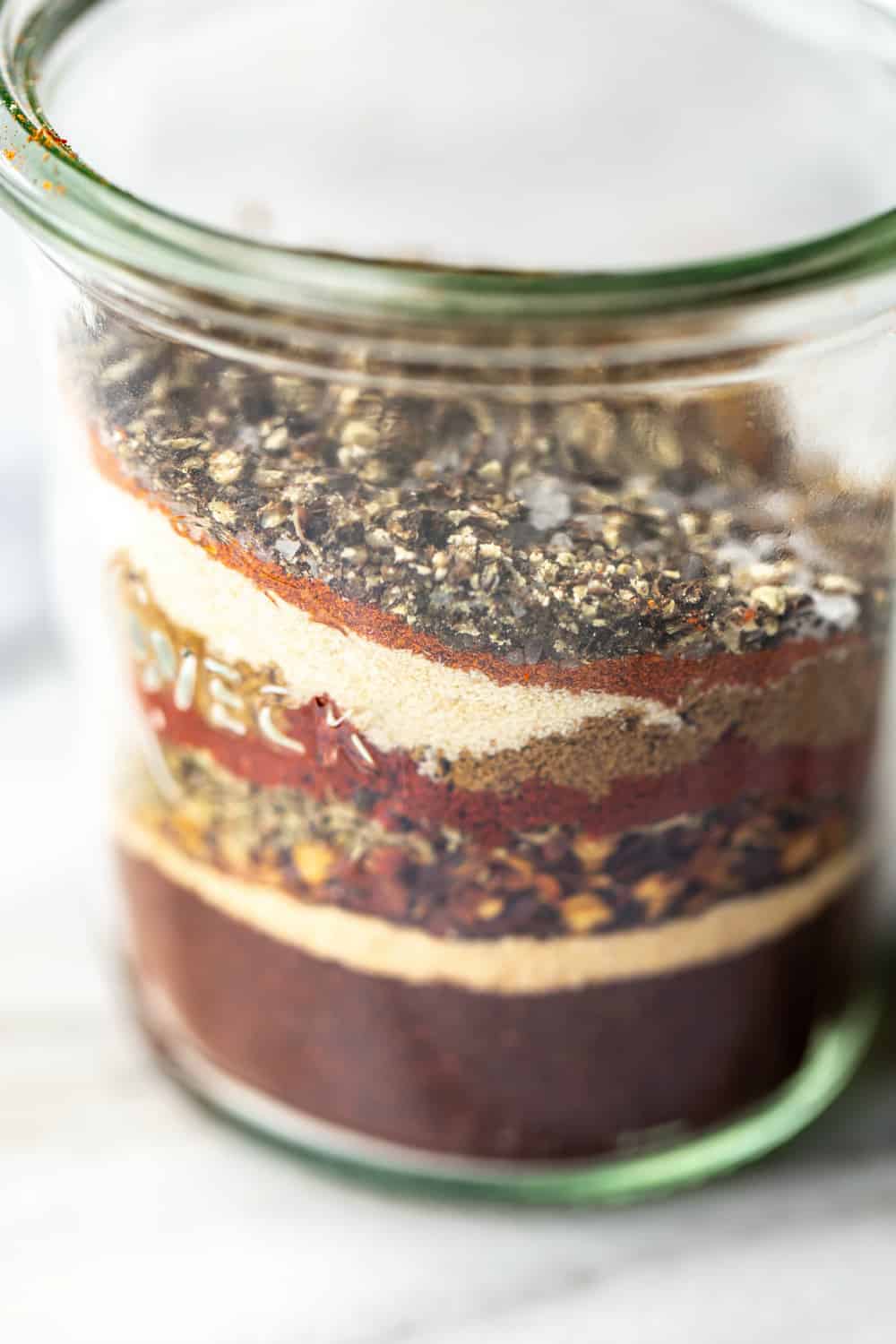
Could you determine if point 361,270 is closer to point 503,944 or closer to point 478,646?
point 478,646

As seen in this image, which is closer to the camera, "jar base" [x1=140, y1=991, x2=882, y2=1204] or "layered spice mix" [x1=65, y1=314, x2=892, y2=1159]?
"layered spice mix" [x1=65, y1=314, x2=892, y2=1159]

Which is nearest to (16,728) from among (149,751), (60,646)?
(60,646)

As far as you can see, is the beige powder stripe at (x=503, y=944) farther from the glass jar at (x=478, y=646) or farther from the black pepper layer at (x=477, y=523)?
the black pepper layer at (x=477, y=523)

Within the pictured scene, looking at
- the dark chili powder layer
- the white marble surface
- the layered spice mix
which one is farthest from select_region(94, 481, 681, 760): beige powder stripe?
the white marble surface

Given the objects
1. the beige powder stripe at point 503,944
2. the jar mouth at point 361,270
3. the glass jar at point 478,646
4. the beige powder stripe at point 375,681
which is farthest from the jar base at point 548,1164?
the jar mouth at point 361,270

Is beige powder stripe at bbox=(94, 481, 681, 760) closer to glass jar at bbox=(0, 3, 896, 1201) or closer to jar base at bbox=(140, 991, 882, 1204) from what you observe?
glass jar at bbox=(0, 3, 896, 1201)

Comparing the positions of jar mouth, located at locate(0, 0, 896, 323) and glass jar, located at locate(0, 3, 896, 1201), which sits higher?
jar mouth, located at locate(0, 0, 896, 323)
